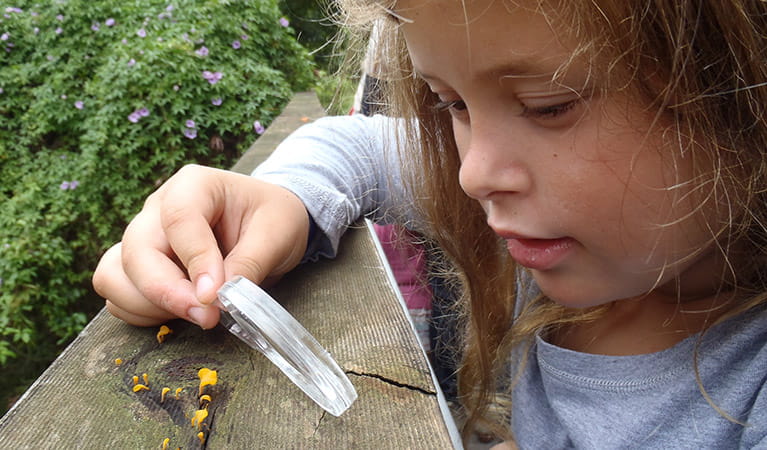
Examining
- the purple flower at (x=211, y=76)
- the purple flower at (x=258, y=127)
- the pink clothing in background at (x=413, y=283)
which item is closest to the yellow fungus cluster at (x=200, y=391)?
the pink clothing in background at (x=413, y=283)

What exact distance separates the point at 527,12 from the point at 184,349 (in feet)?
2.07

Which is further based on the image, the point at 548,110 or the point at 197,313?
the point at 197,313

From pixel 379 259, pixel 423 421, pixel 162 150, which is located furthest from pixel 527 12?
pixel 162 150

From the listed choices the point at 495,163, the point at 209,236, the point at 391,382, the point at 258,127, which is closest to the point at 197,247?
the point at 209,236

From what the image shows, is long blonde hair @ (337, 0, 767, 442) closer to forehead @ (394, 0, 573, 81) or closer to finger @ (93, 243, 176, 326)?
forehead @ (394, 0, 573, 81)

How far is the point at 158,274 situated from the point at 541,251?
1.75 ft

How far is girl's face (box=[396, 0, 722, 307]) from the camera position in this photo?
56 centimetres

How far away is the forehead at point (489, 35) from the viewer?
540 mm

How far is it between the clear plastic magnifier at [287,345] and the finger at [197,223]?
0.18ft

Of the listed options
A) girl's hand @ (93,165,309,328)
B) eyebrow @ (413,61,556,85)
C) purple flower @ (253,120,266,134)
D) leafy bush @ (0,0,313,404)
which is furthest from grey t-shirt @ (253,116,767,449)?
leafy bush @ (0,0,313,404)

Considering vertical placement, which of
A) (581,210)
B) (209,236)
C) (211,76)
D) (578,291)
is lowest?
(211,76)

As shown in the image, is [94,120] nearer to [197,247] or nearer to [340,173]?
[340,173]

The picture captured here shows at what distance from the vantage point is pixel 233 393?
715mm

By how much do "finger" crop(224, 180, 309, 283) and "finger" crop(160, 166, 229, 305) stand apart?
30 mm
